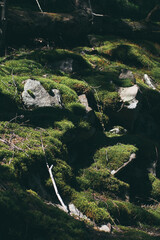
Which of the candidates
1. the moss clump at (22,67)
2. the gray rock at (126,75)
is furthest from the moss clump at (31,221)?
the gray rock at (126,75)

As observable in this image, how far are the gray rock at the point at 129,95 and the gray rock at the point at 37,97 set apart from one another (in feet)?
9.15

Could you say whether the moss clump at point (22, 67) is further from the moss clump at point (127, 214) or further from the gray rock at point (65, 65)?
the moss clump at point (127, 214)

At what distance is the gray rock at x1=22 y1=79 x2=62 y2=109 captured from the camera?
7.92 metres

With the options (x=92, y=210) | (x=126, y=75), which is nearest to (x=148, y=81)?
(x=126, y=75)

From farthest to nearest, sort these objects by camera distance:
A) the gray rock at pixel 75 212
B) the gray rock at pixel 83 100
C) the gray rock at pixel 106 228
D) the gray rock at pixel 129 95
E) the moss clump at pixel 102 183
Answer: the gray rock at pixel 129 95 → the gray rock at pixel 83 100 → the moss clump at pixel 102 183 → the gray rock at pixel 75 212 → the gray rock at pixel 106 228

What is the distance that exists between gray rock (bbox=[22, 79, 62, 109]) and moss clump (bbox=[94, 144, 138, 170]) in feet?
6.14

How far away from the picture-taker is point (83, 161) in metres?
7.91

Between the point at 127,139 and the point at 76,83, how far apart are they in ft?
8.48

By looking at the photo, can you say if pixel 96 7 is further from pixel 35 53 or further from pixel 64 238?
pixel 64 238

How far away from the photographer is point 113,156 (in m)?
8.14

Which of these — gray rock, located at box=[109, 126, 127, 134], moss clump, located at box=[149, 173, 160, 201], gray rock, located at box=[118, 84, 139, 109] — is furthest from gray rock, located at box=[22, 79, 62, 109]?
moss clump, located at box=[149, 173, 160, 201]

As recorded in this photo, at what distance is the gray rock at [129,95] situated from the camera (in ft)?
32.7

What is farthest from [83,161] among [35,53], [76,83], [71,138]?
[35,53]

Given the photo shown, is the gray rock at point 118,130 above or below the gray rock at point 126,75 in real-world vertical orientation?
below
